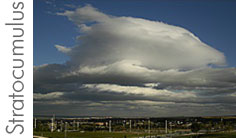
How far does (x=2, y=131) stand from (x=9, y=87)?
229cm

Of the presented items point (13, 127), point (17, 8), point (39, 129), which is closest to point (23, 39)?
point (17, 8)

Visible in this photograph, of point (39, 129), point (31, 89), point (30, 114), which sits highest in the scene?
point (31, 89)

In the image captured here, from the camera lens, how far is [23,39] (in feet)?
53.8

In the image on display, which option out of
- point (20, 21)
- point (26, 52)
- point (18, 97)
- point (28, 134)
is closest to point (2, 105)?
point (18, 97)

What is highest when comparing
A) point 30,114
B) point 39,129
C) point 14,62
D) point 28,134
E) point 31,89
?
point 14,62

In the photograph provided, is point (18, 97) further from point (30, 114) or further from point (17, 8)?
point (17, 8)

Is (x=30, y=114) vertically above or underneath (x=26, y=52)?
underneath

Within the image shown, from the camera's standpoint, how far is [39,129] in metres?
135

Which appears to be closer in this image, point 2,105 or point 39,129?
point 2,105

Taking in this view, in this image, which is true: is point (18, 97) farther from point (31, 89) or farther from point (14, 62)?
point (14, 62)

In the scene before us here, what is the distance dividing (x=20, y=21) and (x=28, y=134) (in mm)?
5985

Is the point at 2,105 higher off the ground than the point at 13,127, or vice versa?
the point at 2,105

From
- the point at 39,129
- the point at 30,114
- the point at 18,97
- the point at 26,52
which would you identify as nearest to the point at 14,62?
the point at 26,52

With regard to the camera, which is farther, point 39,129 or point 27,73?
point 39,129
